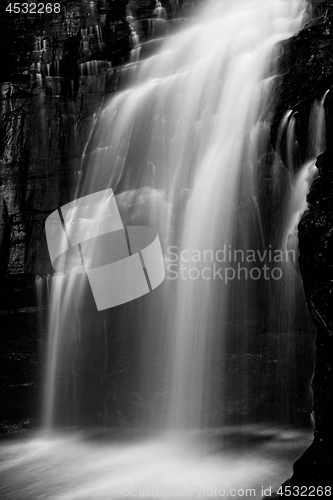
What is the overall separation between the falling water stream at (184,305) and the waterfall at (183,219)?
0.03 meters

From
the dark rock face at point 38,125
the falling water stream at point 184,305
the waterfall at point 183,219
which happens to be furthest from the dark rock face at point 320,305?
the dark rock face at point 38,125

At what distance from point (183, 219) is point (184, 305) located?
1.57 meters

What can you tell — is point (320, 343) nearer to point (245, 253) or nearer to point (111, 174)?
point (245, 253)

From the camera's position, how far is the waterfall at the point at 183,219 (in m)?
10.4

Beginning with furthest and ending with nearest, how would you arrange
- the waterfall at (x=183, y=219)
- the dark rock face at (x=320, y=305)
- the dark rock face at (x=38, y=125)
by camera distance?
the dark rock face at (x=38, y=125) → the waterfall at (x=183, y=219) → the dark rock face at (x=320, y=305)

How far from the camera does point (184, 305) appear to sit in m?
10.6

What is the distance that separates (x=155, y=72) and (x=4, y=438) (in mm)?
8350

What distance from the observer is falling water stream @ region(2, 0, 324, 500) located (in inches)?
372

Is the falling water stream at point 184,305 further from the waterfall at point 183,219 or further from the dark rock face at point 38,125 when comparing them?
the dark rock face at point 38,125

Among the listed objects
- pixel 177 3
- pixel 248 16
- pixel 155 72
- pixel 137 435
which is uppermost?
pixel 177 3

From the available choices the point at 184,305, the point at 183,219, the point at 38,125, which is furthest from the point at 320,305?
the point at 38,125

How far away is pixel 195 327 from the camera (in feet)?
34.5

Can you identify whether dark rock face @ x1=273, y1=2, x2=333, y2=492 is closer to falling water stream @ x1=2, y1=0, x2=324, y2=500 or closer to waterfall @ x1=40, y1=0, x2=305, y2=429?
falling water stream @ x1=2, y1=0, x2=324, y2=500

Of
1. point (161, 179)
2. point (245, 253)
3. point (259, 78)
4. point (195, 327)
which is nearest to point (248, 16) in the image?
point (259, 78)
